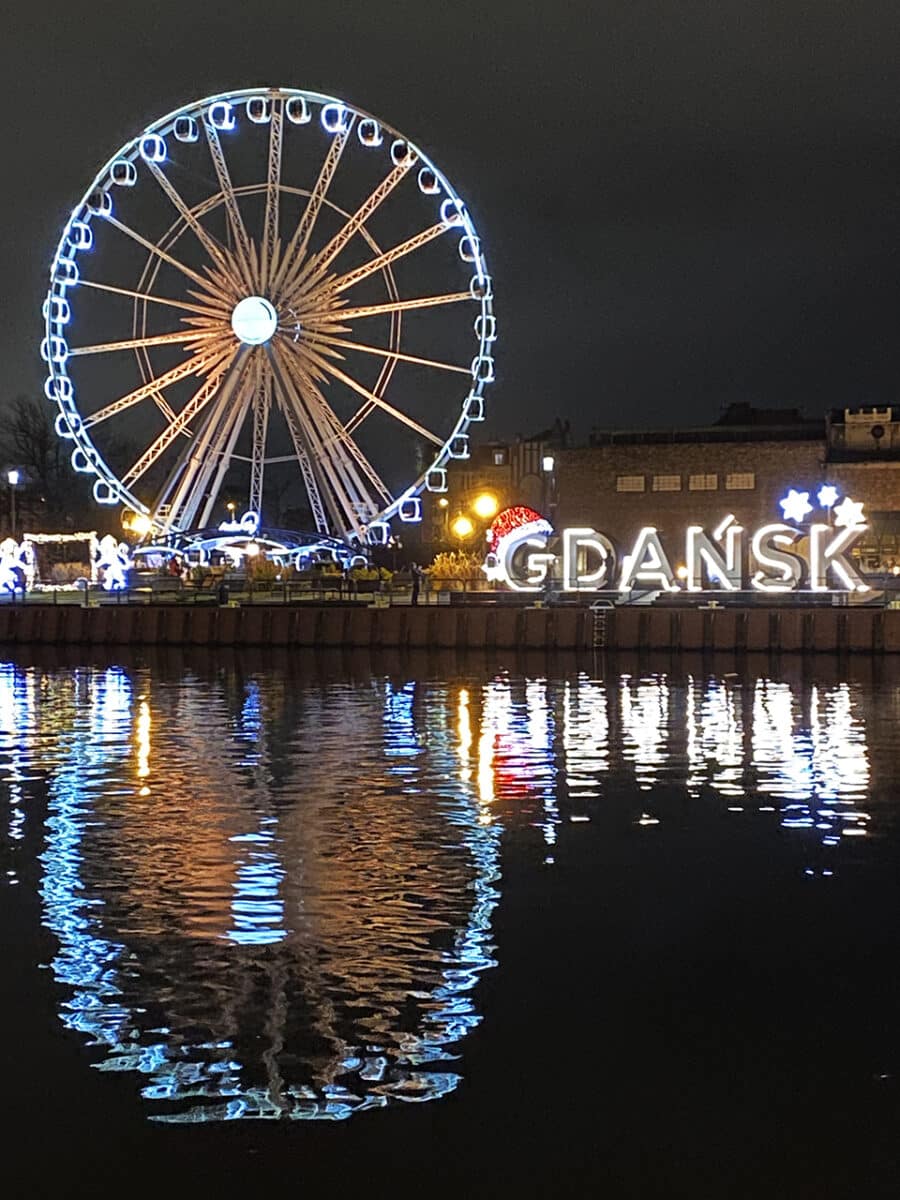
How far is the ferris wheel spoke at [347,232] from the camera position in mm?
55062

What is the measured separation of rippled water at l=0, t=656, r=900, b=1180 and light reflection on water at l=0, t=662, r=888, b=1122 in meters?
0.04

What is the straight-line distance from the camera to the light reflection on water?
456 inches

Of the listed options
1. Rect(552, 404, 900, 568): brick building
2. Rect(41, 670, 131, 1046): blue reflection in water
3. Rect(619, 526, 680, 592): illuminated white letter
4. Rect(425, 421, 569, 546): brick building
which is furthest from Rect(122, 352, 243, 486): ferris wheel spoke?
Rect(425, 421, 569, 546): brick building

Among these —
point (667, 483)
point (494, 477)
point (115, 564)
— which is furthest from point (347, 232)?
point (494, 477)

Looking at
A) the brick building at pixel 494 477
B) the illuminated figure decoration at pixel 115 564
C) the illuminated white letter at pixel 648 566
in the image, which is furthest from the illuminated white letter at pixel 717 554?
the brick building at pixel 494 477

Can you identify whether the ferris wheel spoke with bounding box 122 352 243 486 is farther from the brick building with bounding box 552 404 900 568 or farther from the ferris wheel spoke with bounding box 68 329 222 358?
the brick building with bounding box 552 404 900 568

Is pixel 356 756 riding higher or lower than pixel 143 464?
lower

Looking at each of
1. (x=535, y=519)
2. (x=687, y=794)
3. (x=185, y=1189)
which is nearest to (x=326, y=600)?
(x=535, y=519)

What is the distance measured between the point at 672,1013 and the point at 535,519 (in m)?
55.4

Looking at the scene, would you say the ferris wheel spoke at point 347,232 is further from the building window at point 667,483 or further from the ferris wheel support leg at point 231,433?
the building window at point 667,483

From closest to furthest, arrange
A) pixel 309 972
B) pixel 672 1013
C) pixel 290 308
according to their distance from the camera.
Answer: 1. pixel 672 1013
2. pixel 309 972
3. pixel 290 308

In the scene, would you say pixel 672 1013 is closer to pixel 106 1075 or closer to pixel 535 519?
pixel 106 1075

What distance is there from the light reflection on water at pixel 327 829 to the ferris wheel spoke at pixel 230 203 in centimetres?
1971

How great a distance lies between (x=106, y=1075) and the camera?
10.9 metres
